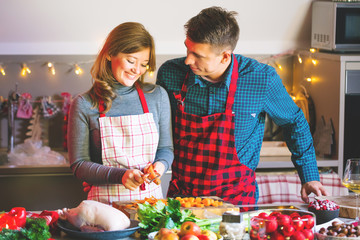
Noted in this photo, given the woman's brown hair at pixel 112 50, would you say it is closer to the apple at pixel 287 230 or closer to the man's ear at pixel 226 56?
the man's ear at pixel 226 56

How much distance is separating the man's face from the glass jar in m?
0.74

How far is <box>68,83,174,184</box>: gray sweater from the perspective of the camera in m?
2.07

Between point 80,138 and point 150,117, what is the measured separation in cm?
29

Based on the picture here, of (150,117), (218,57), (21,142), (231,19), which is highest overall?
(231,19)

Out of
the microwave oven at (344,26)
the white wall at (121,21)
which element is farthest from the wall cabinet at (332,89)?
the white wall at (121,21)

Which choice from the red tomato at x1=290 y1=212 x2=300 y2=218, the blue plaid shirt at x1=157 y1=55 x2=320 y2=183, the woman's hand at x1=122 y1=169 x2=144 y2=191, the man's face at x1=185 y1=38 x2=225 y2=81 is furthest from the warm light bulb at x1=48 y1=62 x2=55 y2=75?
the red tomato at x1=290 y1=212 x2=300 y2=218

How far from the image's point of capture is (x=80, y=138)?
211 centimetres

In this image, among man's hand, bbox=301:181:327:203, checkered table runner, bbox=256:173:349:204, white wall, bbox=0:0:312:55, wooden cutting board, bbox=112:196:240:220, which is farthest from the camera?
white wall, bbox=0:0:312:55

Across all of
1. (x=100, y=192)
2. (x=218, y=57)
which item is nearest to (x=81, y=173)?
(x=100, y=192)

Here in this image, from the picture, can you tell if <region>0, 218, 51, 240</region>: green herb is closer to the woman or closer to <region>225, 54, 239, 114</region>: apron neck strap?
the woman

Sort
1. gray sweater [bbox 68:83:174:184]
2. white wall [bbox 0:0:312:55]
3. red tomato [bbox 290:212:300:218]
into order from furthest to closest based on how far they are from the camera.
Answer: white wall [bbox 0:0:312:55], gray sweater [bbox 68:83:174:184], red tomato [bbox 290:212:300:218]

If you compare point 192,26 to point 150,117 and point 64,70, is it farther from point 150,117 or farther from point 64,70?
point 64,70

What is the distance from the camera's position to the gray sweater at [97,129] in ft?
6.79

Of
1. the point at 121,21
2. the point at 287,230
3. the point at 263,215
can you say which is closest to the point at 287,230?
the point at 287,230
